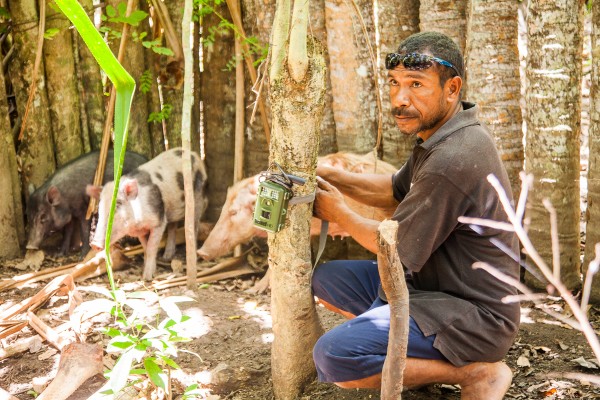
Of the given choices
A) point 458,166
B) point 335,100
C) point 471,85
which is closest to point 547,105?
point 471,85

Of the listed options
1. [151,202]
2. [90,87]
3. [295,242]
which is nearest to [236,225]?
[151,202]

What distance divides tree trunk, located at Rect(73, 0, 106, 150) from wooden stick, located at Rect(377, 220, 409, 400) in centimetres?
579

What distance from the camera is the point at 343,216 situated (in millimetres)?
3646

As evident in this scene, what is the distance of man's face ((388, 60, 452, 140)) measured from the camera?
3533mm

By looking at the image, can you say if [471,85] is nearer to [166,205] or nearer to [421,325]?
[421,325]

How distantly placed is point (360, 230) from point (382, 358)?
0.65 m

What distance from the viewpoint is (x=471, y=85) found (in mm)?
5633

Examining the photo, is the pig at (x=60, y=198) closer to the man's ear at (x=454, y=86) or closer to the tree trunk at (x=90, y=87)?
the tree trunk at (x=90, y=87)

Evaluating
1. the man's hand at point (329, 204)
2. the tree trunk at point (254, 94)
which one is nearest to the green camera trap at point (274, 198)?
the man's hand at point (329, 204)

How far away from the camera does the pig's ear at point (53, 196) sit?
7.23 metres

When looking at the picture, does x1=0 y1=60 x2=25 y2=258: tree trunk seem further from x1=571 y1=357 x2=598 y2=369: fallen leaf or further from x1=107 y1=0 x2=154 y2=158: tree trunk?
x1=571 y1=357 x2=598 y2=369: fallen leaf

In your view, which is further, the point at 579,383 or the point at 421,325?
the point at 579,383

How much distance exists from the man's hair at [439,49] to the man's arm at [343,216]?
2.66 feet

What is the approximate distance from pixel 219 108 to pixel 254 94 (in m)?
0.56
